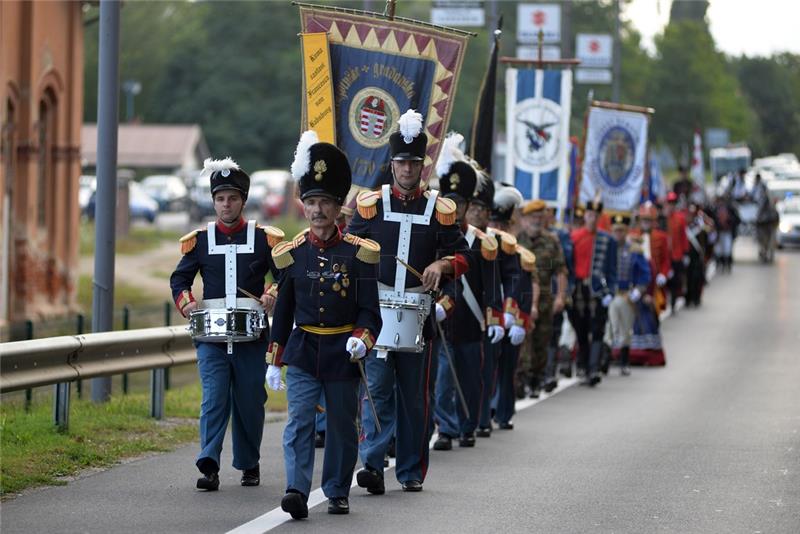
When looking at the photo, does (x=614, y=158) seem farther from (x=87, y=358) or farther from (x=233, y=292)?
(x=233, y=292)

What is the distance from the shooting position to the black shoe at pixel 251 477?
37.2 ft

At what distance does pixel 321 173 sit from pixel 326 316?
2.57 ft

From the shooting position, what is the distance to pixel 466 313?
13.6 meters

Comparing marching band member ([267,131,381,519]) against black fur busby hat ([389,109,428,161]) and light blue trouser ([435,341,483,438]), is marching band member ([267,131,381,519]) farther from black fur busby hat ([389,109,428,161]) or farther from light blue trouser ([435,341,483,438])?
light blue trouser ([435,341,483,438])

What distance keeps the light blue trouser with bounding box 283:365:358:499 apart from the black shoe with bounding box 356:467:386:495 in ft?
2.12

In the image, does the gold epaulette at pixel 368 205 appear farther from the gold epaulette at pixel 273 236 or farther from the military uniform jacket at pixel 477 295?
the military uniform jacket at pixel 477 295

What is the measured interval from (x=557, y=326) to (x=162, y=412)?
5.98 metres

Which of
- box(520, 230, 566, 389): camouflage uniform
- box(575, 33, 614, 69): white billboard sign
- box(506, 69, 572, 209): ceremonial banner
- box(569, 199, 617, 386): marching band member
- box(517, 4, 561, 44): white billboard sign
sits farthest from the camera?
box(575, 33, 614, 69): white billboard sign

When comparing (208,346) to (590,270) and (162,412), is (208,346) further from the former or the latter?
(590,270)

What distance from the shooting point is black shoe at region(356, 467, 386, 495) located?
10969 mm

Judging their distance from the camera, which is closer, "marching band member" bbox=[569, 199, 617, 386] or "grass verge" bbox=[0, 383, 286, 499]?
"grass verge" bbox=[0, 383, 286, 499]

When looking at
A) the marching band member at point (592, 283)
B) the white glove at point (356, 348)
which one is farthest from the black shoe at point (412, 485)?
the marching band member at point (592, 283)

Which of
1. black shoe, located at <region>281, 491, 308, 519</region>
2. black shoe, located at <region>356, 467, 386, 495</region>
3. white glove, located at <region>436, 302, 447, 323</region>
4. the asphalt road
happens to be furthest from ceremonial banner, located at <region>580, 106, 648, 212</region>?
black shoe, located at <region>281, 491, 308, 519</region>

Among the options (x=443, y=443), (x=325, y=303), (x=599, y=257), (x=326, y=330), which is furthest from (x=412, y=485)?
(x=599, y=257)
